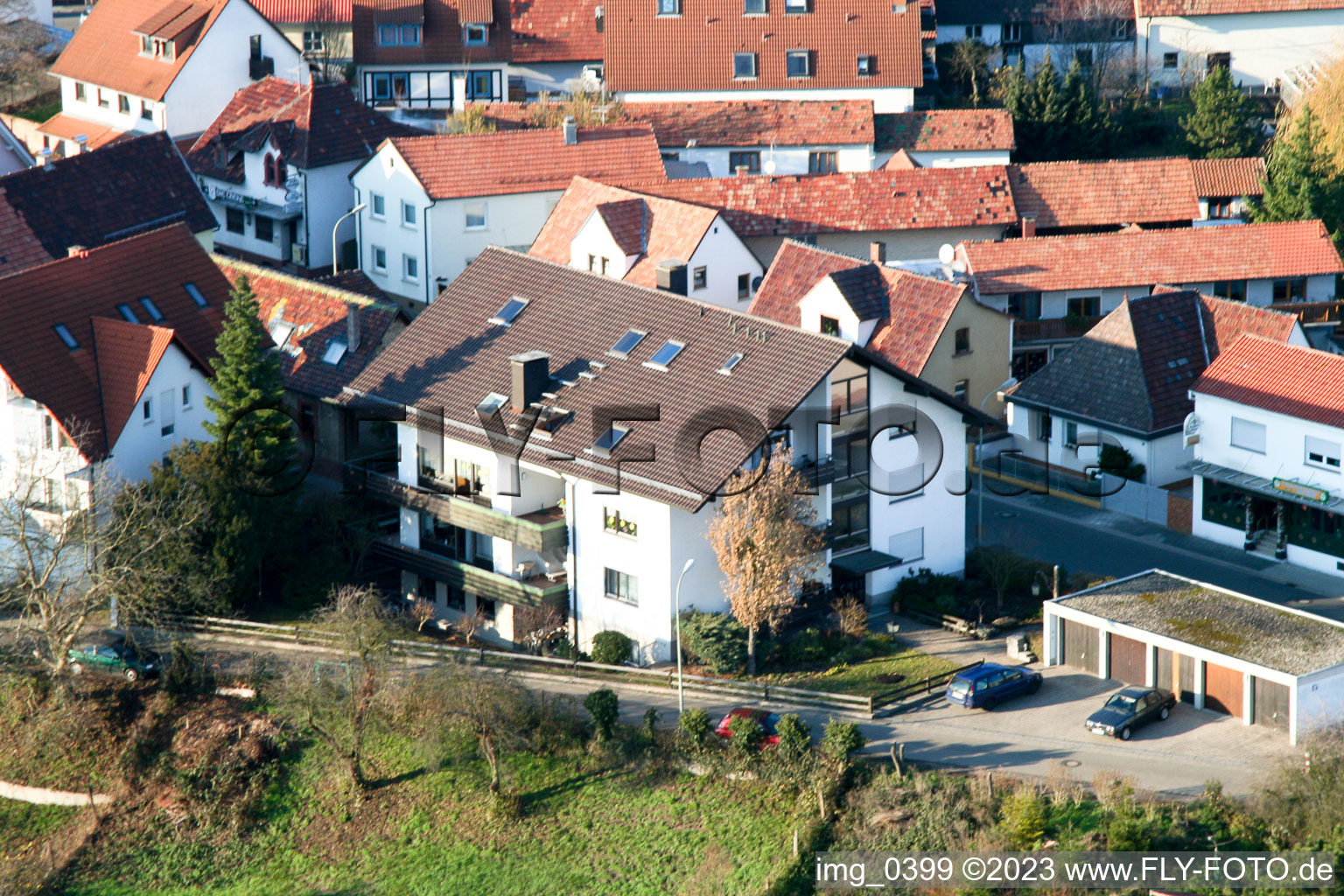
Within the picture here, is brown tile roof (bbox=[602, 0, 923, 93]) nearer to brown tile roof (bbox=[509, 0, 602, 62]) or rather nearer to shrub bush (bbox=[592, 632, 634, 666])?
brown tile roof (bbox=[509, 0, 602, 62])

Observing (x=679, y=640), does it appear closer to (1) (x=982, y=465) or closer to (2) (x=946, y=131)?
(1) (x=982, y=465)

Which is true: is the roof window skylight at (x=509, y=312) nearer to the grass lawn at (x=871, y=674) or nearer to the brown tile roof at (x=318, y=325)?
the brown tile roof at (x=318, y=325)

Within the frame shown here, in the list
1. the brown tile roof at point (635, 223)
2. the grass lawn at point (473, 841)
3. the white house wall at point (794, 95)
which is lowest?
the grass lawn at point (473, 841)

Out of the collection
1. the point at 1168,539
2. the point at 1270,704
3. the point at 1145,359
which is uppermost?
the point at 1145,359

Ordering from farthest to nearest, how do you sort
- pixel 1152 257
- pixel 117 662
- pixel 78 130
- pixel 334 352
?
pixel 78 130, pixel 1152 257, pixel 334 352, pixel 117 662

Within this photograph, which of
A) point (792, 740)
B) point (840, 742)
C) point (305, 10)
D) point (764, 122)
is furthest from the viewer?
point (305, 10)

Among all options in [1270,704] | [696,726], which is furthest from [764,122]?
[1270,704]

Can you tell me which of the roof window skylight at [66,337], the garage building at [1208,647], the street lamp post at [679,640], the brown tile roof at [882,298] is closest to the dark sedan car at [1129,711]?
the garage building at [1208,647]
